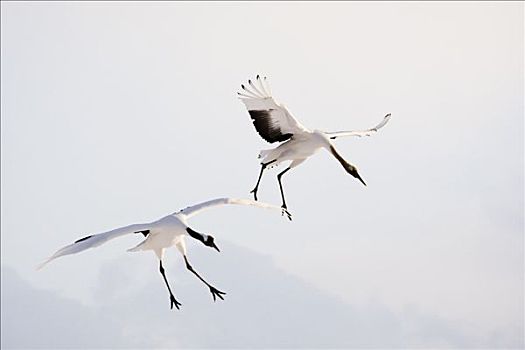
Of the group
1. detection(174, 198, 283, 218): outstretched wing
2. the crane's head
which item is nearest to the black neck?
the crane's head

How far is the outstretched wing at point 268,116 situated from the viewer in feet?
90.7

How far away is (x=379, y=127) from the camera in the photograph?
31906 millimetres

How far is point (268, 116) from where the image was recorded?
28.0 m

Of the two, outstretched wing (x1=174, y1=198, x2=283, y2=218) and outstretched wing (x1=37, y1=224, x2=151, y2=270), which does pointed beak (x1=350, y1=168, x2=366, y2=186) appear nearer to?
outstretched wing (x1=174, y1=198, x2=283, y2=218)

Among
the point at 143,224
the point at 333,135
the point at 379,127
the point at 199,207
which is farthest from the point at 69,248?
the point at 379,127

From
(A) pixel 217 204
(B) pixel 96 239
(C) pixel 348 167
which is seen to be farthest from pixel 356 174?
(B) pixel 96 239

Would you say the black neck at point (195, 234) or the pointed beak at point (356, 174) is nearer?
the black neck at point (195, 234)

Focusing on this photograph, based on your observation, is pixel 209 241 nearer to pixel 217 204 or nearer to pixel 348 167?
pixel 217 204

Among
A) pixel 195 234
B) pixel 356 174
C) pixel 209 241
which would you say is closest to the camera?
pixel 209 241

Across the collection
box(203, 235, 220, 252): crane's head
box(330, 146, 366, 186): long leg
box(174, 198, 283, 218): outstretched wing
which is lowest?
box(203, 235, 220, 252): crane's head

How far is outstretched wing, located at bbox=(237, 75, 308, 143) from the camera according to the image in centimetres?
2764

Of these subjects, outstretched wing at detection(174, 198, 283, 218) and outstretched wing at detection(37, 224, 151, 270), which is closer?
outstretched wing at detection(37, 224, 151, 270)

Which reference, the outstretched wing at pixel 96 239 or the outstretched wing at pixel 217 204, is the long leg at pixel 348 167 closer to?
the outstretched wing at pixel 217 204

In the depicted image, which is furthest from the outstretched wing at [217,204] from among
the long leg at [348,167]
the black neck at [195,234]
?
the long leg at [348,167]
